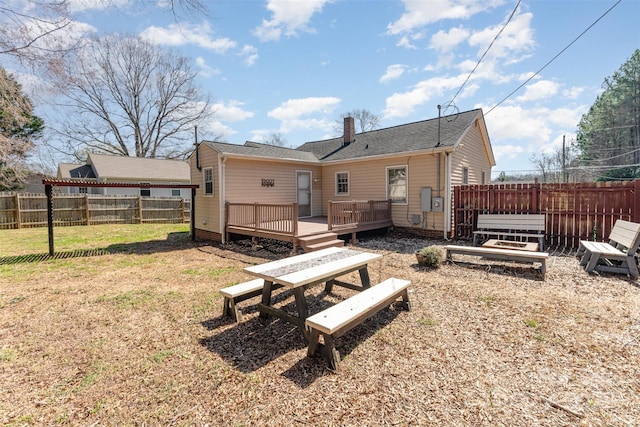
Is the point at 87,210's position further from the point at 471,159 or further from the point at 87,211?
the point at 471,159

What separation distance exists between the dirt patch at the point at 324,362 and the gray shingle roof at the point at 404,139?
6.09 meters

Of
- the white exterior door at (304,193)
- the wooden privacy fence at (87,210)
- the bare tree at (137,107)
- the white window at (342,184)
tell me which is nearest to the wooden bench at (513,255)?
the white window at (342,184)

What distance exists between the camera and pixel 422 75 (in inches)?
427

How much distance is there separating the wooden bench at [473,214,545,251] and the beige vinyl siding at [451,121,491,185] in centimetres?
175

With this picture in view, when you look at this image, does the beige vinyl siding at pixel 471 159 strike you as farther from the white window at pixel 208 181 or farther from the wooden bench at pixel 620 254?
the white window at pixel 208 181

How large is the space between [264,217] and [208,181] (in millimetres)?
3100

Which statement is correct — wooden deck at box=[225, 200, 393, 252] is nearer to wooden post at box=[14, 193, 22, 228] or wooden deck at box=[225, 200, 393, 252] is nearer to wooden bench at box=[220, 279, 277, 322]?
wooden bench at box=[220, 279, 277, 322]

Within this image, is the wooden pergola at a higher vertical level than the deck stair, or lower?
higher

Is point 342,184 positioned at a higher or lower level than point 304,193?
higher

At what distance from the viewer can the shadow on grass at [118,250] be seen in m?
7.85

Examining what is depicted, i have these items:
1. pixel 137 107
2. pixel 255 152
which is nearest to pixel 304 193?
pixel 255 152

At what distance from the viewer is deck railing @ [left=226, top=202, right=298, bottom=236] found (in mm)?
8203

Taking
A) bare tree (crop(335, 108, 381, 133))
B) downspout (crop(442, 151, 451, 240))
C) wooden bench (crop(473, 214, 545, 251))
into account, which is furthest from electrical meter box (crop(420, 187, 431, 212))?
bare tree (crop(335, 108, 381, 133))

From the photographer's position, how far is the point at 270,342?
338 centimetres
